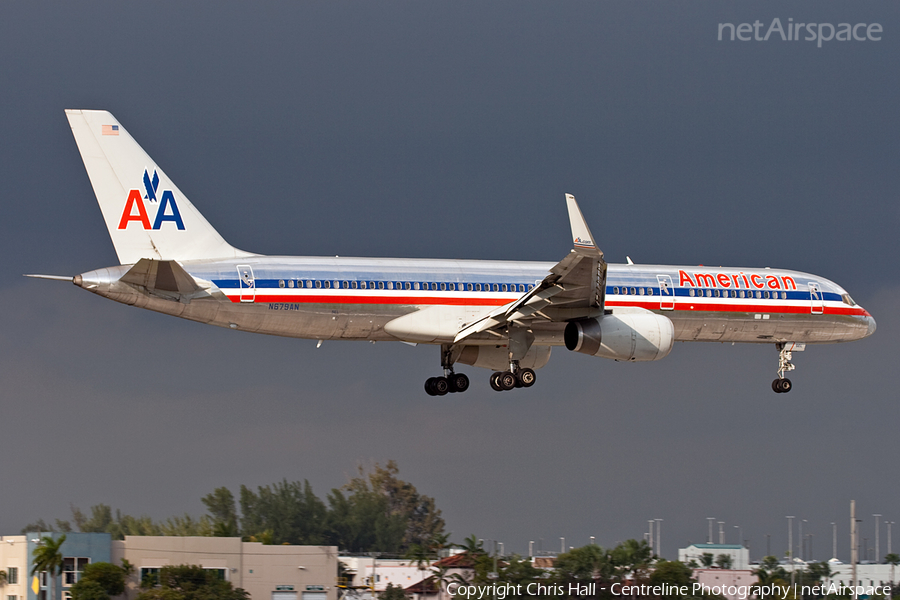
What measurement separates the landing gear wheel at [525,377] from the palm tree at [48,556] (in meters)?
32.0

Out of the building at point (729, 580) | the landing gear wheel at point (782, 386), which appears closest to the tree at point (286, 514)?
the building at point (729, 580)

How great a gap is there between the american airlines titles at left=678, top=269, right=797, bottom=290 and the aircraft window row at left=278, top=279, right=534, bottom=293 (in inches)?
232

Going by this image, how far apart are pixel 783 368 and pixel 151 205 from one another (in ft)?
75.1

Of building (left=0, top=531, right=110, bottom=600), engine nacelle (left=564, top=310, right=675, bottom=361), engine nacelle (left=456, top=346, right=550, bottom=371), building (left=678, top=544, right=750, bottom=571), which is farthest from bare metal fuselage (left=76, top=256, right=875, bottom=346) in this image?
building (left=678, top=544, right=750, bottom=571)

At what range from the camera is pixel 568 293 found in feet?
119

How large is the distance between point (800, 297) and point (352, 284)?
16.5 metres

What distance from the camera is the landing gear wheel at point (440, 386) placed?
139 feet

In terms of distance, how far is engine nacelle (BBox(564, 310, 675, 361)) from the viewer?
122 feet

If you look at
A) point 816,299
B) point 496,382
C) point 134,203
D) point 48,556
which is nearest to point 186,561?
point 48,556

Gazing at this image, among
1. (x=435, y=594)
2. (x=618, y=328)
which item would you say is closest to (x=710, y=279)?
(x=618, y=328)

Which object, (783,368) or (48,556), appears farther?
(48,556)

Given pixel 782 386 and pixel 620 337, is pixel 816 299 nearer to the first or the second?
pixel 782 386

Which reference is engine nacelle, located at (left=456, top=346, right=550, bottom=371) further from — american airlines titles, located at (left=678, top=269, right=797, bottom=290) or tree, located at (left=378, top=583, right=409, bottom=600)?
tree, located at (left=378, top=583, right=409, bottom=600)

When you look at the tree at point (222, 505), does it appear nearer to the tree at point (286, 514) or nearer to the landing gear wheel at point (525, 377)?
the tree at point (286, 514)
